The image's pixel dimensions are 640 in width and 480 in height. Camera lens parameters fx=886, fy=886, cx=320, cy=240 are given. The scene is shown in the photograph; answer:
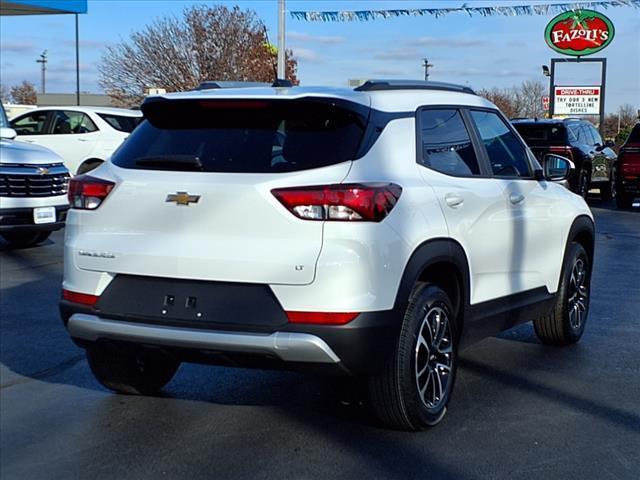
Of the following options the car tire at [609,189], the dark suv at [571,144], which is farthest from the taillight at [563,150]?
the car tire at [609,189]

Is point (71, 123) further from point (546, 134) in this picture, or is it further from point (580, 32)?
point (580, 32)

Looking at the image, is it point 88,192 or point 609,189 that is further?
point 609,189

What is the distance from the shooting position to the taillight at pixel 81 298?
4.41 meters

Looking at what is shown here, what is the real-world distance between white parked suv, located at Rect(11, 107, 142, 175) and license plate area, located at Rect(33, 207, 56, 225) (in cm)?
513

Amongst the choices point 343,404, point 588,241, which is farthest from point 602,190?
point 343,404

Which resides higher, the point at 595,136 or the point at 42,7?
the point at 42,7

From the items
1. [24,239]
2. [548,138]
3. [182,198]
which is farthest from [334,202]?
[548,138]

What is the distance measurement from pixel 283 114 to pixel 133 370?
1.86 m

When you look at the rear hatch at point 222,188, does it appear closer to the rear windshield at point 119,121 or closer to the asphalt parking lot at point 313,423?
the asphalt parking lot at point 313,423

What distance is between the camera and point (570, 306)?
21.1 ft

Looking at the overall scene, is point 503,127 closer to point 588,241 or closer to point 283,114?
point 588,241

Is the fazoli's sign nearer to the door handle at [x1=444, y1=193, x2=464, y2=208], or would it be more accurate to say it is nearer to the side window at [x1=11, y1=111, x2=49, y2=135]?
the side window at [x1=11, y1=111, x2=49, y2=135]

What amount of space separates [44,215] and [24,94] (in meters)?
73.5

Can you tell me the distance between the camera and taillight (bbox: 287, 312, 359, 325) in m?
3.96
